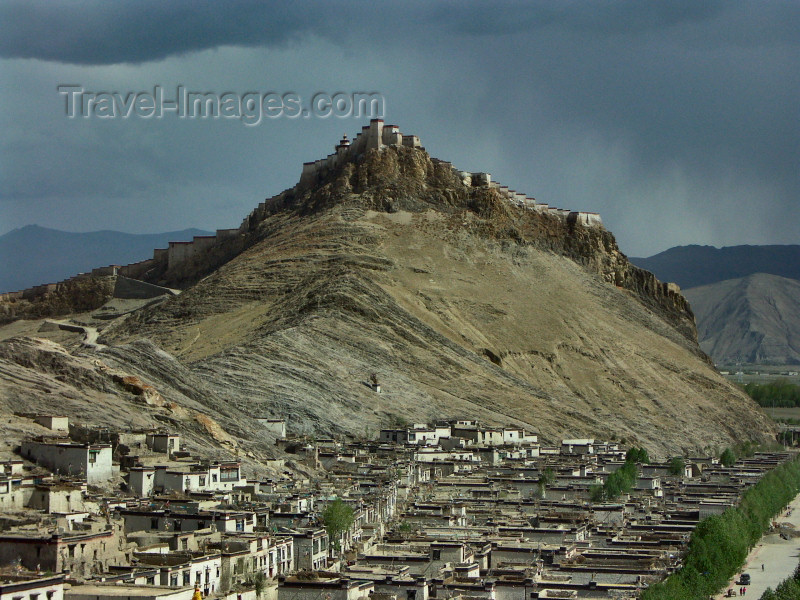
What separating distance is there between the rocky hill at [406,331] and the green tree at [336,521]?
76.6 feet

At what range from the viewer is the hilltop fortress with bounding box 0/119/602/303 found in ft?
566

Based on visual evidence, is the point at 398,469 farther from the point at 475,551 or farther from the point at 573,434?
the point at 573,434

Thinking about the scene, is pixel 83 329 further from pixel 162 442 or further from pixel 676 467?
pixel 162 442

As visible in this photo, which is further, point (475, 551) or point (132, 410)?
point (132, 410)

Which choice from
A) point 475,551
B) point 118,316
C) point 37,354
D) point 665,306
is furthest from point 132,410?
point 665,306

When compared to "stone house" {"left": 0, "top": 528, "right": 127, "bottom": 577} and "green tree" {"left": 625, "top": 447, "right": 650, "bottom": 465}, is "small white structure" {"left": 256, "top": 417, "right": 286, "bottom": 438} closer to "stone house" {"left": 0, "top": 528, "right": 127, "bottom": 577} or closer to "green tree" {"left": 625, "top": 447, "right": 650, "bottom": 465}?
"green tree" {"left": 625, "top": 447, "right": 650, "bottom": 465}

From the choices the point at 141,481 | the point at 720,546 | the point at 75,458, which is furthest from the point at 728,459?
the point at 75,458

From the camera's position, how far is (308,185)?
179500 mm

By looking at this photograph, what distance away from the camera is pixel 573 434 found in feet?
413

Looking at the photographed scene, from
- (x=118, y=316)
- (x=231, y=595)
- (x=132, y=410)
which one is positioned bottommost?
(x=231, y=595)

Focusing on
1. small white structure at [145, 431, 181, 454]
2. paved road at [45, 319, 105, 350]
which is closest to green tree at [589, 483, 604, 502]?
small white structure at [145, 431, 181, 454]

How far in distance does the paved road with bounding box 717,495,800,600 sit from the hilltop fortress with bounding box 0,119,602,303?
8744cm

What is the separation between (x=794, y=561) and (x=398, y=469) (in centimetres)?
2127

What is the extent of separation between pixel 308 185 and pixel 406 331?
4729cm
